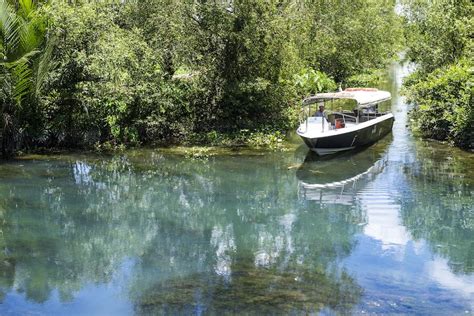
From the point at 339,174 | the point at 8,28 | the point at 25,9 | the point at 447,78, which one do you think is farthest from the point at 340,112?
the point at 8,28

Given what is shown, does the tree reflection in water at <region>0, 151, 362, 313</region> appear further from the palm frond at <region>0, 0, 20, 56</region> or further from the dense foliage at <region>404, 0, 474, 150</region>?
the dense foliage at <region>404, 0, 474, 150</region>

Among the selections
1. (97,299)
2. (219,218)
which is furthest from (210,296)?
(219,218)

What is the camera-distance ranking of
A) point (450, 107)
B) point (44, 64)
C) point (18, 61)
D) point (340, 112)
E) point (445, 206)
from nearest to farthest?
1. point (445, 206)
2. point (18, 61)
3. point (44, 64)
4. point (450, 107)
5. point (340, 112)

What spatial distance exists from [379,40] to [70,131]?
23.6 metres

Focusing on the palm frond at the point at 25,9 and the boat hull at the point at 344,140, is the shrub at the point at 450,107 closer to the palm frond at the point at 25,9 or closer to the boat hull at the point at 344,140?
the boat hull at the point at 344,140

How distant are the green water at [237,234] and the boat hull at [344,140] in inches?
19.6

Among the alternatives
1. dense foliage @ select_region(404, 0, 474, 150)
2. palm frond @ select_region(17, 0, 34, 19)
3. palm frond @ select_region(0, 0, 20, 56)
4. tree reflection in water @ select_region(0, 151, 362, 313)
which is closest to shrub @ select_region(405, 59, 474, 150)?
dense foliage @ select_region(404, 0, 474, 150)

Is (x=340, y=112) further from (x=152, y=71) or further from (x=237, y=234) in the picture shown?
(x=237, y=234)

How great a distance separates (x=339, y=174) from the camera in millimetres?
16766

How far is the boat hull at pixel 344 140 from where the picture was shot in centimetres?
1861

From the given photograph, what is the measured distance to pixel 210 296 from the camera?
8.61 m

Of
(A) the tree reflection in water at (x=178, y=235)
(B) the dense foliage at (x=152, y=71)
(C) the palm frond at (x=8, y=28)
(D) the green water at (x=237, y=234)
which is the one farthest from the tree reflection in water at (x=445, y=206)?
(C) the palm frond at (x=8, y=28)

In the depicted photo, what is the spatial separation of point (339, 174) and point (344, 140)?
2.70m

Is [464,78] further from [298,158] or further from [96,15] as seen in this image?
[96,15]
